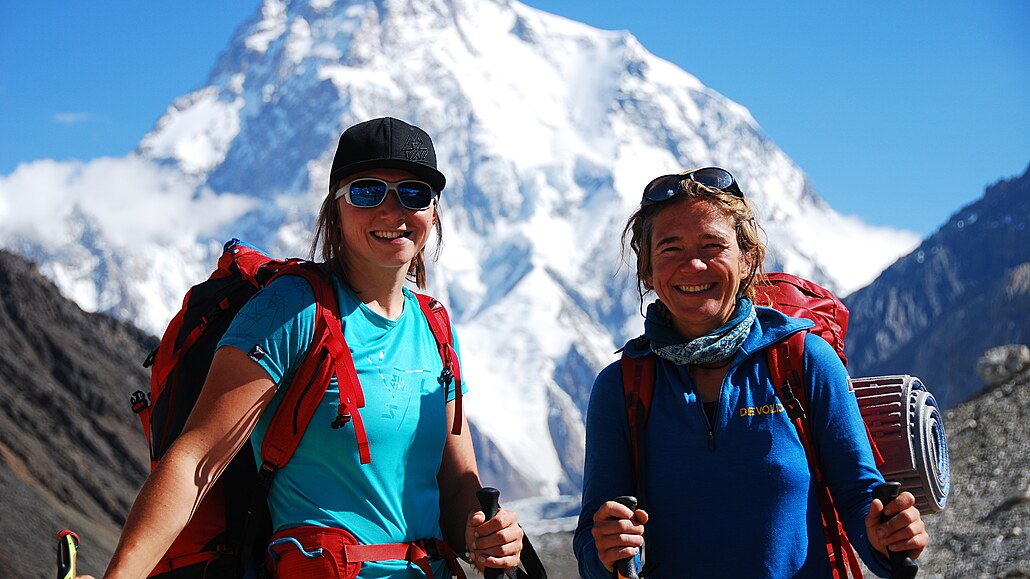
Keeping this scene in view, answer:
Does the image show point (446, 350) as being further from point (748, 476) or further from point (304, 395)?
point (748, 476)

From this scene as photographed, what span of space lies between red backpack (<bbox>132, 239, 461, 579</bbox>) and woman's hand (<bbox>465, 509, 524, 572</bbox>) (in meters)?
0.38

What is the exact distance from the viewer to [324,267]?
142 inches

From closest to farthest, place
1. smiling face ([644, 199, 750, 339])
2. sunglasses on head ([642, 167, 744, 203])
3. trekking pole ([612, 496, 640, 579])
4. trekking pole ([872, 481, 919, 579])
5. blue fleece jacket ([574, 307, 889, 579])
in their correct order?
trekking pole ([872, 481, 919, 579]) → trekking pole ([612, 496, 640, 579]) → blue fleece jacket ([574, 307, 889, 579]) → smiling face ([644, 199, 750, 339]) → sunglasses on head ([642, 167, 744, 203])

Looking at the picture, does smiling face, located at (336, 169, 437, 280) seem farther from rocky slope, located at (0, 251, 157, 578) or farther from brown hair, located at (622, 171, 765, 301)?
rocky slope, located at (0, 251, 157, 578)

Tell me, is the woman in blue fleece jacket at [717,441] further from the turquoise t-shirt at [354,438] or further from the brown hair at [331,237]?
the brown hair at [331,237]

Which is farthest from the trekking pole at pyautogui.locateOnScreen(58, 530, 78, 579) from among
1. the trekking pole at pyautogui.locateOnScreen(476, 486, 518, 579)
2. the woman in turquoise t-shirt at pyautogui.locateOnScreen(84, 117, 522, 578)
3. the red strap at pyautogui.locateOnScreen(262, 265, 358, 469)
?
the trekking pole at pyautogui.locateOnScreen(476, 486, 518, 579)

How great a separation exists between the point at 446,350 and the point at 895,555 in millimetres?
1497

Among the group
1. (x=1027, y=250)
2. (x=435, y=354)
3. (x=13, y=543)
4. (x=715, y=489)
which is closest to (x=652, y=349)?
(x=715, y=489)

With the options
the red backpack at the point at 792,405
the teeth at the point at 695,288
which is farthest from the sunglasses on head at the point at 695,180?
the red backpack at the point at 792,405

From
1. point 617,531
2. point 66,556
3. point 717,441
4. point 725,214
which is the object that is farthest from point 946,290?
point 66,556

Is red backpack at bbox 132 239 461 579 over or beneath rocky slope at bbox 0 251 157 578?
beneath

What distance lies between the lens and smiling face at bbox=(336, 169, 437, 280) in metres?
3.58

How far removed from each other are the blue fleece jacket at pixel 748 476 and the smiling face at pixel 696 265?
147 mm

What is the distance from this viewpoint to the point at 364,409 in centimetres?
338
